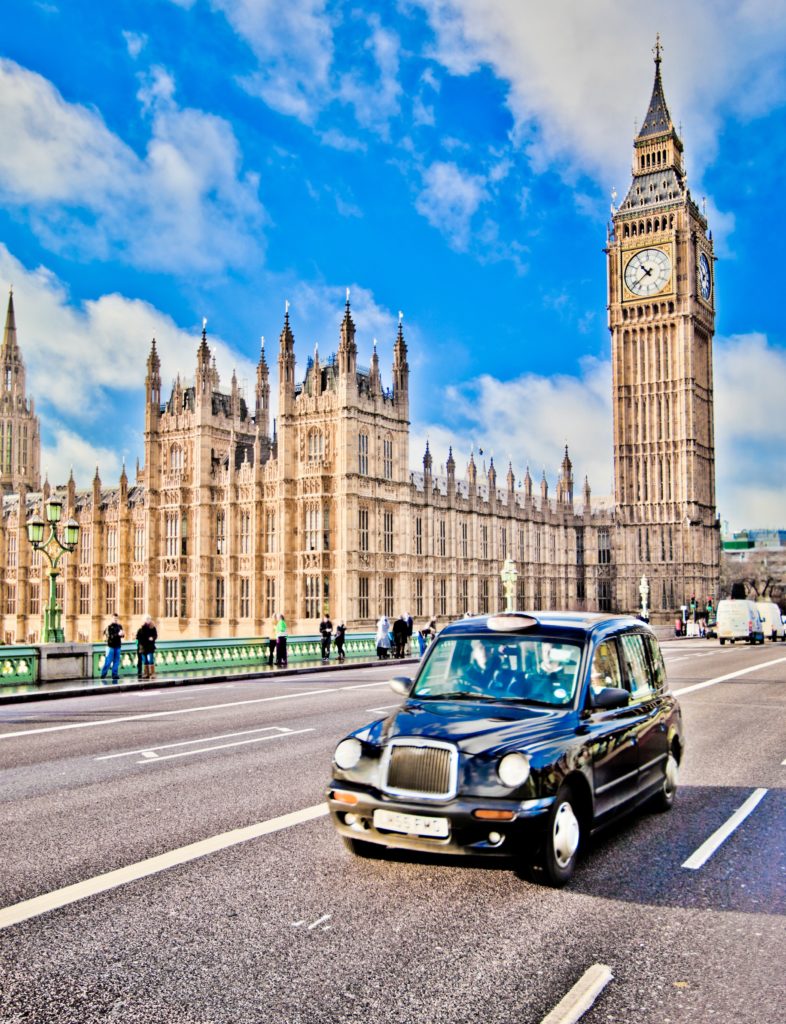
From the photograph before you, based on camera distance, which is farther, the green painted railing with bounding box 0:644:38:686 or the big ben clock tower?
the big ben clock tower

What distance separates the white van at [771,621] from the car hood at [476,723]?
44.1m

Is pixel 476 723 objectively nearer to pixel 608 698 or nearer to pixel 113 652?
pixel 608 698

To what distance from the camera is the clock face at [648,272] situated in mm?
76000

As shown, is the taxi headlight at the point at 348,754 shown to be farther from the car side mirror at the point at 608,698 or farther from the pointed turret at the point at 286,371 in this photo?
the pointed turret at the point at 286,371

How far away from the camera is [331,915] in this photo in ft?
18.5

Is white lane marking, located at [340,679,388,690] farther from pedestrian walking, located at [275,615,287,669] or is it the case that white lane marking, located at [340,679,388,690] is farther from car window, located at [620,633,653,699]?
car window, located at [620,633,653,699]

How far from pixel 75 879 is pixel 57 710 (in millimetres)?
12195

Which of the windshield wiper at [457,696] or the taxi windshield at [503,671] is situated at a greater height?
the taxi windshield at [503,671]

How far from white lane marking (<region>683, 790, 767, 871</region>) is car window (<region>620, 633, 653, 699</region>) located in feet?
4.18

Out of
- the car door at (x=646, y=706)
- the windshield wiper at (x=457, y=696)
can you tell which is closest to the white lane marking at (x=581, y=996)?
the windshield wiper at (x=457, y=696)

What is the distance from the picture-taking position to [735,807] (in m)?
8.71

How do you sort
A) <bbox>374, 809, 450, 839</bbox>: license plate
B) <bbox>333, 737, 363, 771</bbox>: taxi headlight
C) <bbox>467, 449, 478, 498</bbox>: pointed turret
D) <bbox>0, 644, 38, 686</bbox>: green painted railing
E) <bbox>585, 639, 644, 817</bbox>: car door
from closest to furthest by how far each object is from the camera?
<bbox>374, 809, 450, 839</bbox>: license plate < <bbox>333, 737, 363, 771</bbox>: taxi headlight < <bbox>585, 639, 644, 817</bbox>: car door < <bbox>0, 644, 38, 686</bbox>: green painted railing < <bbox>467, 449, 478, 498</bbox>: pointed turret

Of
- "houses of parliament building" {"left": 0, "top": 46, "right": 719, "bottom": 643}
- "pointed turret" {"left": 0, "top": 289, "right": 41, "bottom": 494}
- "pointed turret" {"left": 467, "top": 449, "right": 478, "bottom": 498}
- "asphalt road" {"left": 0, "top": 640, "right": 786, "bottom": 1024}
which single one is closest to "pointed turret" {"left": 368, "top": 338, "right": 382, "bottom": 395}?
"houses of parliament building" {"left": 0, "top": 46, "right": 719, "bottom": 643}

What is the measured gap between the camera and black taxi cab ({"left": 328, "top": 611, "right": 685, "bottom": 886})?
234 inches
